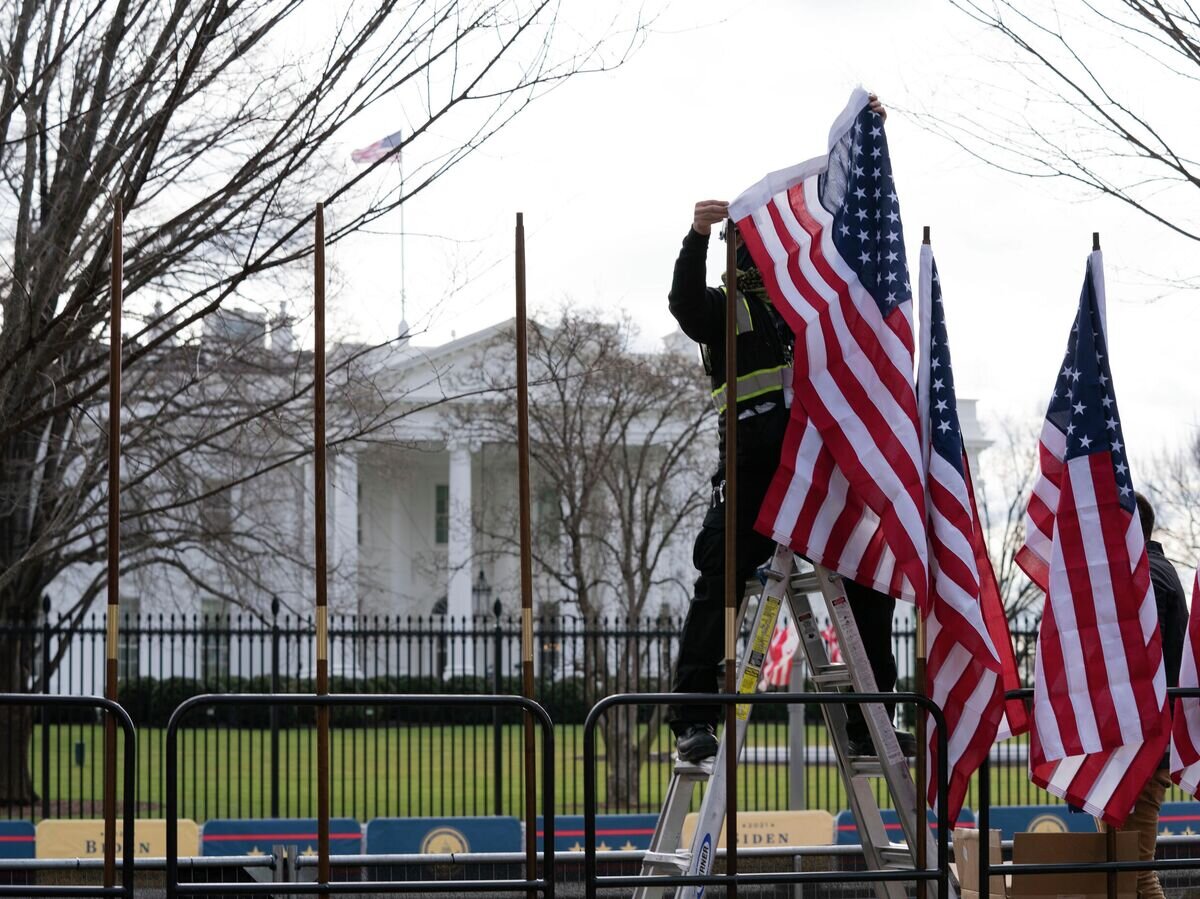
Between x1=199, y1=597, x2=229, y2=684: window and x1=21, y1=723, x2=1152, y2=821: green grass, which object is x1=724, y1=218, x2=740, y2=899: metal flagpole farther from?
x1=199, y1=597, x2=229, y2=684: window

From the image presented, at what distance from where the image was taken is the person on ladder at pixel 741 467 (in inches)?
187

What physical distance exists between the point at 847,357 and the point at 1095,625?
3.94ft

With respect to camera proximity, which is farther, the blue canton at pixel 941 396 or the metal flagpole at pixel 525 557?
the blue canton at pixel 941 396

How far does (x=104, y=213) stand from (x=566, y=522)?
43.6ft

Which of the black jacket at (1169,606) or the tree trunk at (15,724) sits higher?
the black jacket at (1169,606)

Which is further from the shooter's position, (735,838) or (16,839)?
(16,839)

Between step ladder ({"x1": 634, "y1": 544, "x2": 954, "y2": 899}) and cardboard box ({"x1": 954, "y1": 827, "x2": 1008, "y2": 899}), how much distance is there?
1.80 ft

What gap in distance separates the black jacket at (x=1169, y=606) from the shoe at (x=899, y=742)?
2.21 m

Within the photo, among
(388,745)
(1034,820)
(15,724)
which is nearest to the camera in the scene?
(1034,820)

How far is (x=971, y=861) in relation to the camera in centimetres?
522

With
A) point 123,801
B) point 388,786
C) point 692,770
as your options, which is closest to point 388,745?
point 388,786

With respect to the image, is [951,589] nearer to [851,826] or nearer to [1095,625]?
[1095,625]

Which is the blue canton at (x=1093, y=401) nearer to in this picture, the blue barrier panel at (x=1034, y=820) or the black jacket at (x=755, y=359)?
the black jacket at (x=755, y=359)

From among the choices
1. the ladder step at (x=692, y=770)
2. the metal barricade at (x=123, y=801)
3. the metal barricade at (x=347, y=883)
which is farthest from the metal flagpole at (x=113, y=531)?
the ladder step at (x=692, y=770)
